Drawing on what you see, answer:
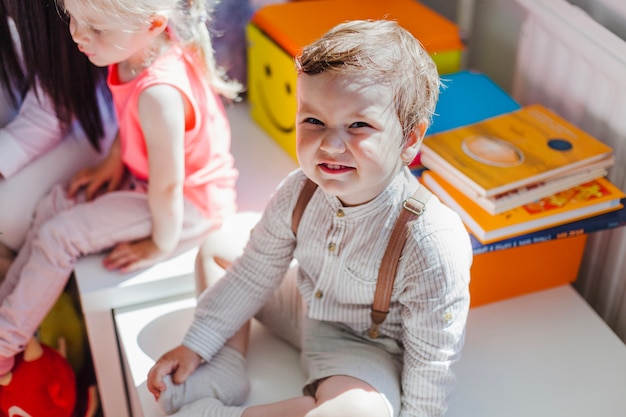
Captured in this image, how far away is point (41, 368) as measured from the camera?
3.82 feet

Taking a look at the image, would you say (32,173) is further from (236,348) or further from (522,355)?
(522,355)

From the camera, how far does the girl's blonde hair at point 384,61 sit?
800 millimetres

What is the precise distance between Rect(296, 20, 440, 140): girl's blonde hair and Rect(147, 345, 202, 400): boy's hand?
39 cm

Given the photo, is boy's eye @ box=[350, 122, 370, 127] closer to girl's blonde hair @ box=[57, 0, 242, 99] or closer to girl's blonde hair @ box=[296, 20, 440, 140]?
girl's blonde hair @ box=[296, 20, 440, 140]

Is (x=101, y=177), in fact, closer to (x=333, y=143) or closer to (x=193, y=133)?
(x=193, y=133)

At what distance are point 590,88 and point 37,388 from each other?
94cm

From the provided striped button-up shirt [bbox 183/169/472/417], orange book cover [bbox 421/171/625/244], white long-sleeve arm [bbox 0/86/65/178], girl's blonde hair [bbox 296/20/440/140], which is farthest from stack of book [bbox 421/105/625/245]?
white long-sleeve arm [bbox 0/86/65/178]

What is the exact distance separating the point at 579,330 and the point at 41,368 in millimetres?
788

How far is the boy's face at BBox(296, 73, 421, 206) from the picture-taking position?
805 millimetres

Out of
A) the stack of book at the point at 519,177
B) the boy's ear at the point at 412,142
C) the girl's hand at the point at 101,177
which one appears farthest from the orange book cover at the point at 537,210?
the girl's hand at the point at 101,177

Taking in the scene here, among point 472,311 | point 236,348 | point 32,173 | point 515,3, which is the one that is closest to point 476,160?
point 472,311


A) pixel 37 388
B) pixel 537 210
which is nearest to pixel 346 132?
pixel 537 210

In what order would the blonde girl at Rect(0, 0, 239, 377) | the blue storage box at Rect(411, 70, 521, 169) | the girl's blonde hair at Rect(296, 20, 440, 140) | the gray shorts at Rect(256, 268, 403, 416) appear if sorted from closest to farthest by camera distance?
the girl's blonde hair at Rect(296, 20, 440, 140), the gray shorts at Rect(256, 268, 403, 416), the blonde girl at Rect(0, 0, 239, 377), the blue storage box at Rect(411, 70, 521, 169)

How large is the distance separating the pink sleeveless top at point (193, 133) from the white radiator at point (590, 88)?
53 cm
